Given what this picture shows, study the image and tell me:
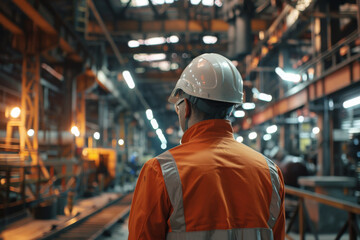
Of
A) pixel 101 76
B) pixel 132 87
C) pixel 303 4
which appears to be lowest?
pixel 132 87

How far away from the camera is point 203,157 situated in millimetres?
1479

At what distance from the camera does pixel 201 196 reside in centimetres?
142

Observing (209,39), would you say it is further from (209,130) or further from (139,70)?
(209,130)

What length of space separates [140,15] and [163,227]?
15778mm

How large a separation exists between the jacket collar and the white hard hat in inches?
5.6

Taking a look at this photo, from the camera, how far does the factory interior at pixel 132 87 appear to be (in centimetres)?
845

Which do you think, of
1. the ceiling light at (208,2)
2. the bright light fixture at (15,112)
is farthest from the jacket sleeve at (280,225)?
the ceiling light at (208,2)

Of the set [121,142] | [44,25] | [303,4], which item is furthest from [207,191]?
[121,142]

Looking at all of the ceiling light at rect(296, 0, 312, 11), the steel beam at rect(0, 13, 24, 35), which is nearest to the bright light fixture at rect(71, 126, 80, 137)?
the steel beam at rect(0, 13, 24, 35)

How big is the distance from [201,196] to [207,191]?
0.11ft

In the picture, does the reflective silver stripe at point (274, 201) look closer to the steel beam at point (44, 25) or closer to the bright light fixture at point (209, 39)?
the steel beam at point (44, 25)

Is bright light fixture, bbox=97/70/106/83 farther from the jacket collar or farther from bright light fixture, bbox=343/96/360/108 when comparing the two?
the jacket collar

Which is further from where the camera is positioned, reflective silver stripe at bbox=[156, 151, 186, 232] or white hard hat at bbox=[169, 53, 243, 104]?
white hard hat at bbox=[169, 53, 243, 104]

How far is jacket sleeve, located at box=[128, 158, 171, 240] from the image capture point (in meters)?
1.39
